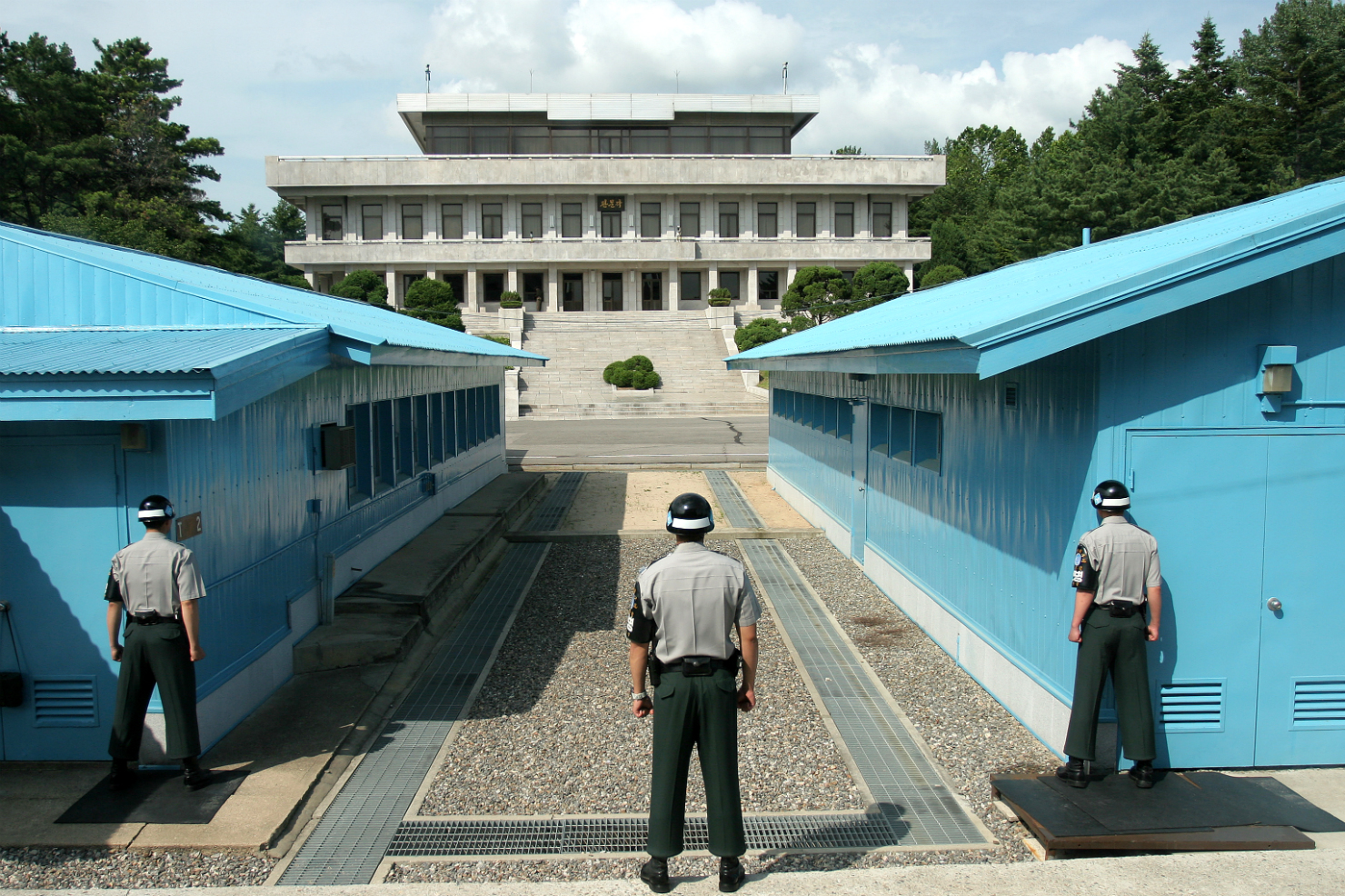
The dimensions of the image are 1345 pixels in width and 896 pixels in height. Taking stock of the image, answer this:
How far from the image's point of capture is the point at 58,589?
5.84 metres

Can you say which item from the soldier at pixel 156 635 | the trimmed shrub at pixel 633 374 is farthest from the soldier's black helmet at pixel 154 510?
the trimmed shrub at pixel 633 374

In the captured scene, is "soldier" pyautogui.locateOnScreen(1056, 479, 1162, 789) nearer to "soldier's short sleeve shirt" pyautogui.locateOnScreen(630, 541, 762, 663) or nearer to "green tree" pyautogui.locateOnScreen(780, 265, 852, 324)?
"soldier's short sleeve shirt" pyautogui.locateOnScreen(630, 541, 762, 663)

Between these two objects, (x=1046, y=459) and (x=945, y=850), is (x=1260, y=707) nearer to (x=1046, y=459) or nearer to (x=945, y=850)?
(x=1046, y=459)

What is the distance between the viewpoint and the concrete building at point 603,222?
194 ft

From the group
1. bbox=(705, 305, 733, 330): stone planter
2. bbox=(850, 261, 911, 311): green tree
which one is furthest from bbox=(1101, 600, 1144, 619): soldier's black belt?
bbox=(705, 305, 733, 330): stone planter

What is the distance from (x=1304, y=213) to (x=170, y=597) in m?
7.10

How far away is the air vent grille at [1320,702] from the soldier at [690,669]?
155 inches

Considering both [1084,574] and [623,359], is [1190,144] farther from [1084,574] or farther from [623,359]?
[1084,574]

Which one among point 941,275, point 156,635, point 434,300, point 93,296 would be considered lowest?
point 156,635

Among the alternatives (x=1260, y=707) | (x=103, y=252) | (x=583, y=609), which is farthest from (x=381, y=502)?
(x=1260, y=707)

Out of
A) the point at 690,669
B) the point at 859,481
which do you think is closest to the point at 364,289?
the point at 859,481

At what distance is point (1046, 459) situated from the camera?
20.2ft

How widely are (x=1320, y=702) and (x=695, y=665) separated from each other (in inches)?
172

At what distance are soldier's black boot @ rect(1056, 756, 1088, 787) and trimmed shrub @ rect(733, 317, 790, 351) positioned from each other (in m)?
37.9
